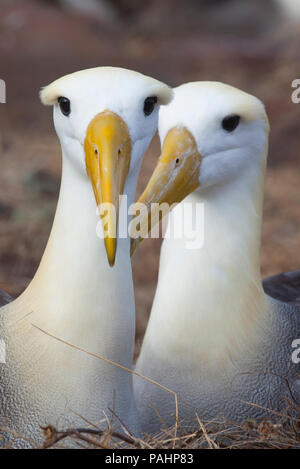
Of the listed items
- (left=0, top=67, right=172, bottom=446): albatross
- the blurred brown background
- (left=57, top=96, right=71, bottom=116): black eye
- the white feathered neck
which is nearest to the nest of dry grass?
(left=0, top=67, right=172, bottom=446): albatross

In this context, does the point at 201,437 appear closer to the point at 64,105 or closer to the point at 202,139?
the point at 202,139

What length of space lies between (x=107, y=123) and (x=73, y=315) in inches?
21.4

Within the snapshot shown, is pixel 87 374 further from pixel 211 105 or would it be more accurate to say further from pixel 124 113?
pixel 211 105

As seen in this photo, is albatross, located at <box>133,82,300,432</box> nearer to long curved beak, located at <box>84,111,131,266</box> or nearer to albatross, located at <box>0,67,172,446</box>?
albatross, located at <box>0,67,172,446</box>

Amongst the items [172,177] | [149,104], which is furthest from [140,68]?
[149,104]

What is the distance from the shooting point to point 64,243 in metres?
1.92

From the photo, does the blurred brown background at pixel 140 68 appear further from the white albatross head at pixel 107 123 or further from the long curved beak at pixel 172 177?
the white albatross head at pixel 107 123

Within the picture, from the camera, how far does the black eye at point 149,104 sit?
1.82 meters

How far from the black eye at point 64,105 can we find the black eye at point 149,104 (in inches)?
7.8

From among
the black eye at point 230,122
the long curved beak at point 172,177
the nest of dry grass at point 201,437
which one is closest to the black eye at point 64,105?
the long curved beak at point 172,177

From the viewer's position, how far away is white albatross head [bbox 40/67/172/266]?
168 cm

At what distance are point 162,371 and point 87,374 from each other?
16.6 inches

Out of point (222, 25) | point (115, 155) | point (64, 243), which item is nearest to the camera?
point (115, 155)

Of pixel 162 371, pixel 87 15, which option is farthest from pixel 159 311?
pixel 87 15
